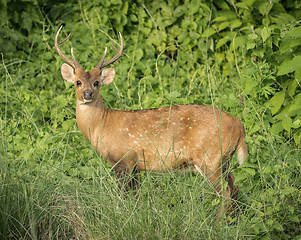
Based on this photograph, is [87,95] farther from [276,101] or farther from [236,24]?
[236,24]

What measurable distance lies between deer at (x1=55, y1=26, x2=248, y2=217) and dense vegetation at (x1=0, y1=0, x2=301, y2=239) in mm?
165

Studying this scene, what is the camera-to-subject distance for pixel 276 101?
18.0 ft

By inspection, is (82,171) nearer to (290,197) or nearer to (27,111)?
(27,111)

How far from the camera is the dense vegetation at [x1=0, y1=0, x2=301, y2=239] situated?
3.63 metres

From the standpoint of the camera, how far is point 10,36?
762 centimetres

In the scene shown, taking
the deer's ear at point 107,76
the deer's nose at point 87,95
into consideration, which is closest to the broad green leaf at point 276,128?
the deer's ear at point 107,76

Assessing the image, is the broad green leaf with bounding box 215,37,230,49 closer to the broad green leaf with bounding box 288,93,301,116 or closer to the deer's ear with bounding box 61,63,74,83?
the broad green leaf with bounding box 288,93,301,116

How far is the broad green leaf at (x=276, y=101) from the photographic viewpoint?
5469 mm

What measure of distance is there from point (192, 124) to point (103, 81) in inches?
40.8

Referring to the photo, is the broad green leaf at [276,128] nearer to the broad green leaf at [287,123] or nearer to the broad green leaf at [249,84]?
the broad green leaf at [287,123]

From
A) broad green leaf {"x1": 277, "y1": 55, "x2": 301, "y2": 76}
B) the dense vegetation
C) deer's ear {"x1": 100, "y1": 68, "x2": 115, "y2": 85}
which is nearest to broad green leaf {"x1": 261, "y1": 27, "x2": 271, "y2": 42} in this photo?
the dense vegetation

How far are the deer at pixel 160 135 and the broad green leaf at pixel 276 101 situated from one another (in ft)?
2.70

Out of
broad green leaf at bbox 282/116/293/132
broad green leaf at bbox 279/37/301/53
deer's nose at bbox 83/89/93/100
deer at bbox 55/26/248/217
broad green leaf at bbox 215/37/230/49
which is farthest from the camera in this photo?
broad green leaf at bbox 215/37/230/49

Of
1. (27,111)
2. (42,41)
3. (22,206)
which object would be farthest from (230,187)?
(42,41)
